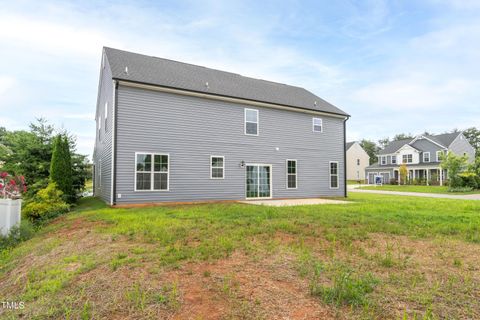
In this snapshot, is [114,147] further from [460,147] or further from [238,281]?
[460,147]

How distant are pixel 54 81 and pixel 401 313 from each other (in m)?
18.8

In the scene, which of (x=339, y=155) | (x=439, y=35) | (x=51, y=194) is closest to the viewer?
(x=51, y=194)

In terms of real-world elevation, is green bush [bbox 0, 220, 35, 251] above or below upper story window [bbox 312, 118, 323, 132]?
below

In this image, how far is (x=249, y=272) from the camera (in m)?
3.42

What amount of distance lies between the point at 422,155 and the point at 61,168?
39.3 metres

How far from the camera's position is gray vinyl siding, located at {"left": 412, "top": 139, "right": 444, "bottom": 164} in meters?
32.6

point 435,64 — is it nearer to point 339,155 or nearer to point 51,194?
point 339,155

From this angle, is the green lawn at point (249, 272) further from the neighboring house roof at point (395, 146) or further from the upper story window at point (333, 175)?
the neighboring house roof at point (395, 146)

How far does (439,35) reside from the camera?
13203 millimetres

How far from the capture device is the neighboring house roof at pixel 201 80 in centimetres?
1154

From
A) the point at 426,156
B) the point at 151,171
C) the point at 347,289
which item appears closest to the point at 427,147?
the point at 426,156

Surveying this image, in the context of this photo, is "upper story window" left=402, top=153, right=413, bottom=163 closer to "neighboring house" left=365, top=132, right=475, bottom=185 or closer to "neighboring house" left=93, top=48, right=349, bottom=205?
"neighboring house" left=365, top=132, right=475, bottom=185

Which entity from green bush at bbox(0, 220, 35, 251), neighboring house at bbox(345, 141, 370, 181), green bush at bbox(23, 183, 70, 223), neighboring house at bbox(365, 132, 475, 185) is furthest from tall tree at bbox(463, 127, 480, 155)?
green bush at bbox(0, 220, 35, 251)

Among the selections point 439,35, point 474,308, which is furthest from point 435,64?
point 474,308
